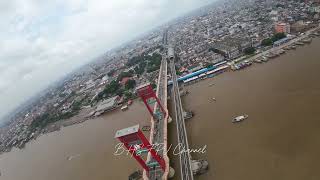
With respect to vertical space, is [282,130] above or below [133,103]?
above

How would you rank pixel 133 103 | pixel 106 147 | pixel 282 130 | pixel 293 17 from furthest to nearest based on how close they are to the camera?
pixel 293 17
pixel 133 103
pixel 106 147
pixel 282 130

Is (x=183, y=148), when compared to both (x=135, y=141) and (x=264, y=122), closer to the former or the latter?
(x=135, y=141)

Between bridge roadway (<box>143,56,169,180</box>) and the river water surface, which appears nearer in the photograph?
the river water surface

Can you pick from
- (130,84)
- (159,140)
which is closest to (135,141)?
(159,140)

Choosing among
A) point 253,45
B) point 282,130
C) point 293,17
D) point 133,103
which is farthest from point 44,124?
point 293,17

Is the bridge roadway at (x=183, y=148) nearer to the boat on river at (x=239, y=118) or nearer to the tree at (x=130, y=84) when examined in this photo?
the boat on river at (x=239, y=118)

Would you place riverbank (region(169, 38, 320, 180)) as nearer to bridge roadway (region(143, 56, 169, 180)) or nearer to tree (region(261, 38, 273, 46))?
bridge roadway (region(143, 56, 169, 180))

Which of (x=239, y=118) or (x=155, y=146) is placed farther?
(x=155, y=146)

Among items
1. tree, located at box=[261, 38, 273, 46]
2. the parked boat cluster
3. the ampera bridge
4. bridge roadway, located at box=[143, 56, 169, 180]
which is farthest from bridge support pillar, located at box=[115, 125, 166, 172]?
tree, located at box=[261, 38, 273, 46]

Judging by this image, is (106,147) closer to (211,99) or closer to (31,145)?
Answer: (211,99)
